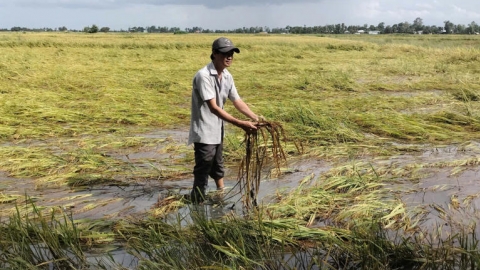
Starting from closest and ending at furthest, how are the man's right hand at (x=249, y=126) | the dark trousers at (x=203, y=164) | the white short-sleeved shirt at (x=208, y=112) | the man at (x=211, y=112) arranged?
the man's right hand at (x=249, y=126), the man at (x=211, y=112), the white short-sleeved shirt at (x=208, y=112), the dark trousers at (x=203, y=164)

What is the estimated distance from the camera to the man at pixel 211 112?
311 cm

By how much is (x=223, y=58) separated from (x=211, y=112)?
401mm

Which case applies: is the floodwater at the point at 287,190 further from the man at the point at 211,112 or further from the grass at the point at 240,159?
the man at the point at 211,112

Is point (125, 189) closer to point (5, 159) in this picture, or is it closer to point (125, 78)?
point (5, 159)

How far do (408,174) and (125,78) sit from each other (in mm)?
8409

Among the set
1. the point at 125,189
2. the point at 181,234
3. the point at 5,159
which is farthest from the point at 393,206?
the point at 5,159

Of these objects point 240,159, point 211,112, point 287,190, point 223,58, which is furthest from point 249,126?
point 240,159

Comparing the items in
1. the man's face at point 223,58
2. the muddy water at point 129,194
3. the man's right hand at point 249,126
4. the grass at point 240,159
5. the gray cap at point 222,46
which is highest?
the gray cap at point 222,46

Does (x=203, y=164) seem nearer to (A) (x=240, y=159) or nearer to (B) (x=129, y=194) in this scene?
(B) (x=129, y=194)

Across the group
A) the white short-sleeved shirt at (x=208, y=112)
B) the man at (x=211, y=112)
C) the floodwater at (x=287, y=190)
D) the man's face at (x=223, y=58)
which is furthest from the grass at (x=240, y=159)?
the man's face at (x=223, y=58)

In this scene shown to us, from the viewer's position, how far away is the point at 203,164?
3395mm

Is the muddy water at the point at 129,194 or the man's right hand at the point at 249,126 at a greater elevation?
the man's right hand at the point at 249,126

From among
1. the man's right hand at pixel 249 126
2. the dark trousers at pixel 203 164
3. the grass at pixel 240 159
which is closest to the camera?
the grass at pixel 240 159

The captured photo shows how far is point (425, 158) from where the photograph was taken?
453cm
